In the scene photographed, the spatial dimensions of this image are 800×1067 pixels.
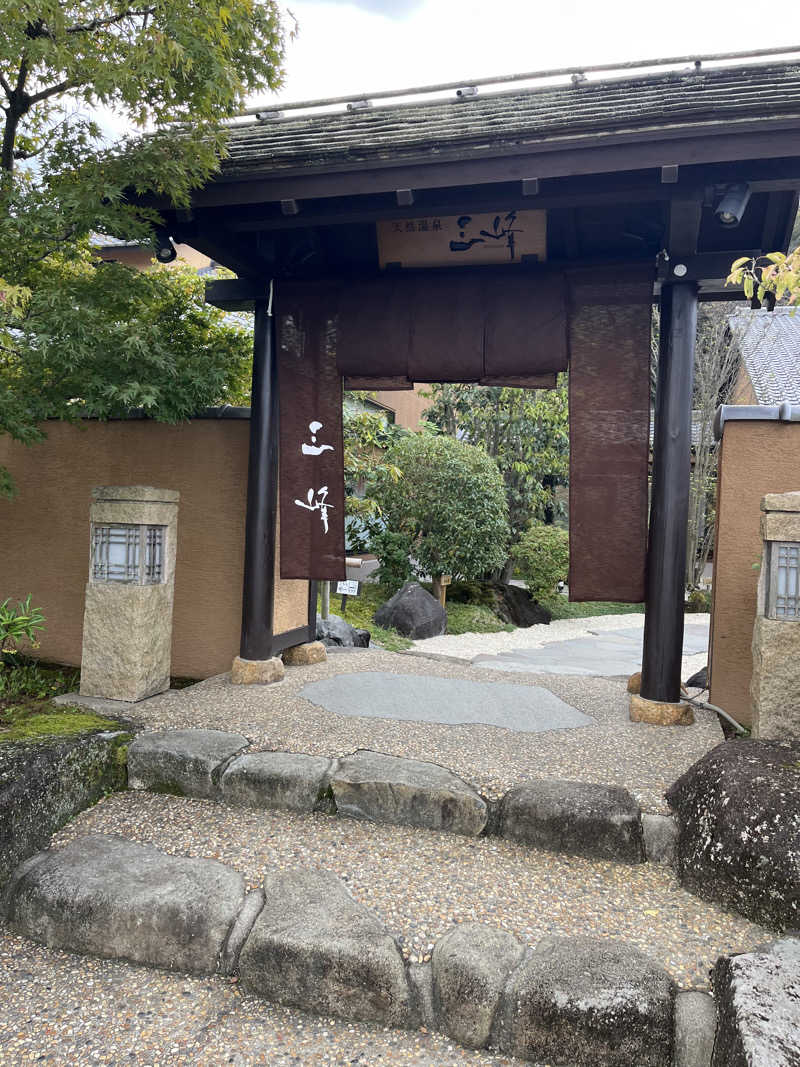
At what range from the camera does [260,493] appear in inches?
214

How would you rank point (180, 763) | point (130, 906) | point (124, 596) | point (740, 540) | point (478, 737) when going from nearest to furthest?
point (130, 906) < point (180, 763) < point (478, 737) < point (124, 596) < point (740, 540)

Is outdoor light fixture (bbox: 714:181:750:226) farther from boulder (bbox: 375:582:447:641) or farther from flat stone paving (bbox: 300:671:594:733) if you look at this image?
boulder (bbox: 375:582:447:641)

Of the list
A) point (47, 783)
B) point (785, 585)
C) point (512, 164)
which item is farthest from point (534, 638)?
point (47, 783)

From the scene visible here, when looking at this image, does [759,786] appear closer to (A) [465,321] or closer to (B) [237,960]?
(B) [237,960]

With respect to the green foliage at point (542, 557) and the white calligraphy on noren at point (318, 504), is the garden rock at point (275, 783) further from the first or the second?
the green foliage at point (542, 557)

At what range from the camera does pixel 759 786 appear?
294cm

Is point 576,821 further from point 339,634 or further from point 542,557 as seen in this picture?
point 542,557

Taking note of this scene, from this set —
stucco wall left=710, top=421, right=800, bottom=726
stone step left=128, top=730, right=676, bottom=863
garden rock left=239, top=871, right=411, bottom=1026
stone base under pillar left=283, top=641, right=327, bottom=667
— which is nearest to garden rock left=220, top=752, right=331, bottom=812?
stone step left=128, top=730, right=676, bottom=863

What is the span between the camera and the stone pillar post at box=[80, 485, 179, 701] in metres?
4.79

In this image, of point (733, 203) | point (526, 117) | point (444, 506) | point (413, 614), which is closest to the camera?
point (733, 203)

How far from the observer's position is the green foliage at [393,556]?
12.6 m

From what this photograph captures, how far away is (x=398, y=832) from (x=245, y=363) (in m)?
4.40

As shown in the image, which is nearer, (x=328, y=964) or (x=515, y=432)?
(x=328, y=964)

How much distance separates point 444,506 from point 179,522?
7082 mm
